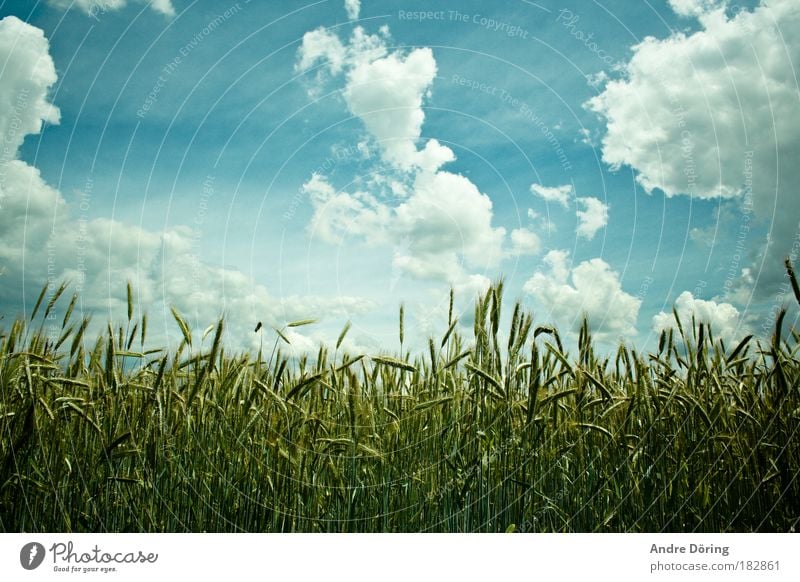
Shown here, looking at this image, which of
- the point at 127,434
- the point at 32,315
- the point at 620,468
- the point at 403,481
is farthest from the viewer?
the point at 620,468

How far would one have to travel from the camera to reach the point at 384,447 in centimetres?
324

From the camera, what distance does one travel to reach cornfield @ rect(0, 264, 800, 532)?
2.83 meters

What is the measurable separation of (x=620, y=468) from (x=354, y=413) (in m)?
1.63
